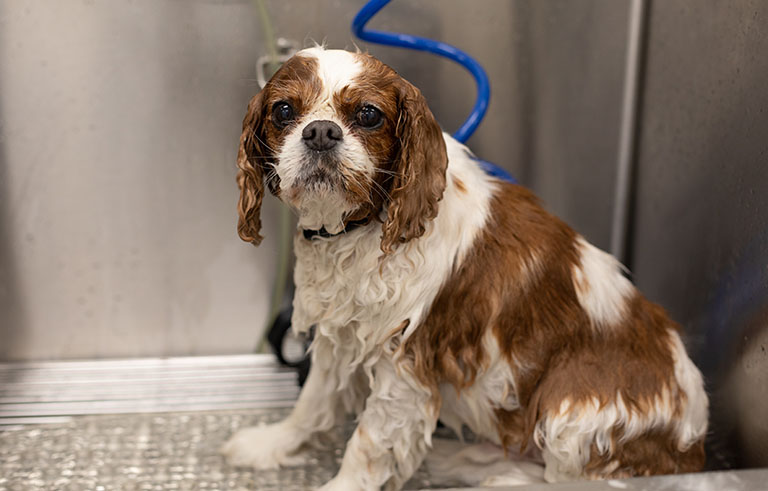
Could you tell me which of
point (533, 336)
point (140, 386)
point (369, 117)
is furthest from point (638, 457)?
point (140, 386)

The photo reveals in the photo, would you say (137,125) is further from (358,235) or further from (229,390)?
(358,235)

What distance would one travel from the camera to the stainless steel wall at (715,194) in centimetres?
137

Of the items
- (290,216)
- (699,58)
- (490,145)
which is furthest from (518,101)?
(290,216)

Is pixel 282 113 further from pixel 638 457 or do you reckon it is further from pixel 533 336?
pixel 638 457

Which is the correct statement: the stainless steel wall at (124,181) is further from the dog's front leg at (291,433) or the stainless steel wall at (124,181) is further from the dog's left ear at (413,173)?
the dog's left ear at (413,173)

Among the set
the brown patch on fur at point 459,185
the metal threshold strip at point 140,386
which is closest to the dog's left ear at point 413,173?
the brown patch on fur at point 459,185

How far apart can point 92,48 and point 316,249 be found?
0.78m

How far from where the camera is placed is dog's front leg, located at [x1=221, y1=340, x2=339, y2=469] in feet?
4.89

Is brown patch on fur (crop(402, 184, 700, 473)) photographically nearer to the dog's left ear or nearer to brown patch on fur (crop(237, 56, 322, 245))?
the dog's left ear

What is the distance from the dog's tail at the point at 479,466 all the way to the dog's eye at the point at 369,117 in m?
0.66

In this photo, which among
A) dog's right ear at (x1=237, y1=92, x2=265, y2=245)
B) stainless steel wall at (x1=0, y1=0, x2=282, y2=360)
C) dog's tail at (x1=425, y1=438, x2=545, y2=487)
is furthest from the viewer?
stainless steel wall at (x1=0, y1=0, x2=282, y2=360)

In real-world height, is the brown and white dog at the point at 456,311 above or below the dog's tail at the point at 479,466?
above

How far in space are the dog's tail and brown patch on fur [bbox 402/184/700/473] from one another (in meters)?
0.12

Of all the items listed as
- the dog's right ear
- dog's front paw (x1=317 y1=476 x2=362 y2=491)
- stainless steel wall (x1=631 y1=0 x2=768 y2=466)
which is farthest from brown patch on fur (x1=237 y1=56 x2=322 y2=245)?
stainless steel wall (x1=631 y1=0 x2=768 y2=466)
